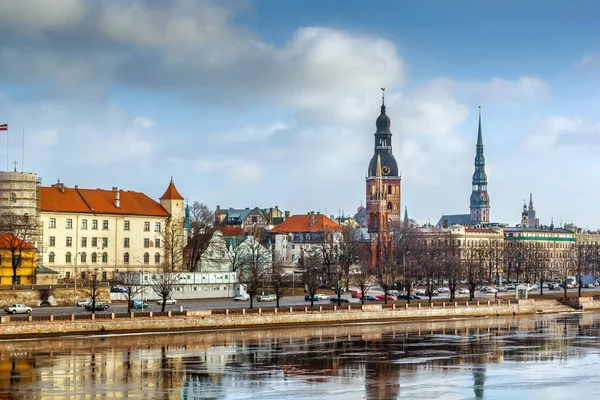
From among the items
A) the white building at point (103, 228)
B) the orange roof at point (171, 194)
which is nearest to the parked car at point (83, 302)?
the white building at point (103, 228)

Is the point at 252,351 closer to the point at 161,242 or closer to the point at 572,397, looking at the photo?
the point at 572,397

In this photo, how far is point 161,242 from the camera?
156375 millimetres

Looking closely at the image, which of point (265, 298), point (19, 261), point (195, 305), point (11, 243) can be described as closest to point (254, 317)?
point (195, 305)

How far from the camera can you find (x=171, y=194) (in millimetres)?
159625

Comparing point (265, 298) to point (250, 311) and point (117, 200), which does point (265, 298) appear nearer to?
point (250, 311)

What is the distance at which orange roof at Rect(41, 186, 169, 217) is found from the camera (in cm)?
14625

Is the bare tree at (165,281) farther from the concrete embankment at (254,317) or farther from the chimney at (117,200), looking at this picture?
the chimney at (117,200)

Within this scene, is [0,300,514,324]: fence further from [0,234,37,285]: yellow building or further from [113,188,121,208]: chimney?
[113,188,121,208]: chimney

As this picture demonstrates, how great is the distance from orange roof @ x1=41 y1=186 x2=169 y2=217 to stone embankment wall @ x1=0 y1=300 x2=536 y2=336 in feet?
153

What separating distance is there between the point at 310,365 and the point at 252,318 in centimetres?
2841

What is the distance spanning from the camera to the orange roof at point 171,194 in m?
159

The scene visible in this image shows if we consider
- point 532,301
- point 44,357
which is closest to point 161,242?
point 532,301

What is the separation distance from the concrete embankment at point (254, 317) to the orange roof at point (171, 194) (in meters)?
48.5

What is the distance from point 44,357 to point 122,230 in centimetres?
7451
